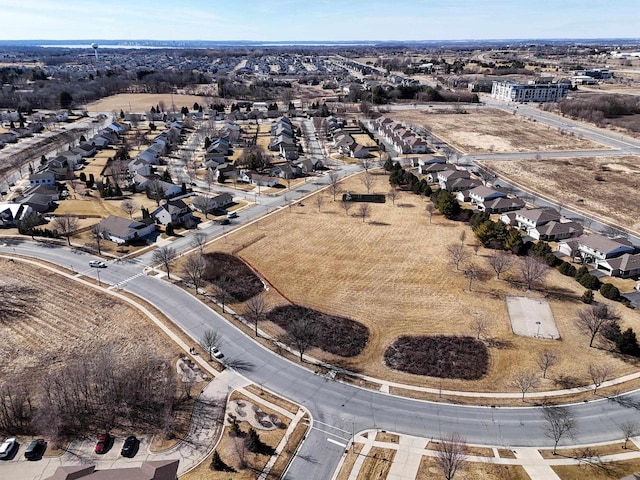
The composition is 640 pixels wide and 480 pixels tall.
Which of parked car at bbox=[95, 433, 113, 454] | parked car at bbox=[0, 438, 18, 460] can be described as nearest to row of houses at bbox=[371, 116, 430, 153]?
parked car at bbox=[95, 433, 113, 454]

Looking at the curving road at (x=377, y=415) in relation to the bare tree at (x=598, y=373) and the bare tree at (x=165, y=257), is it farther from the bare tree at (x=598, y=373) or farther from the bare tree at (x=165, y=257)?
the bare tree at (x=165, y=257)

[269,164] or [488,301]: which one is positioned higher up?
[269,164]

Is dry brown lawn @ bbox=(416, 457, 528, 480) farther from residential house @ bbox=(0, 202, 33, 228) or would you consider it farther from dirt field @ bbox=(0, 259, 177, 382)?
residential house @ bbox=(0, 202, 33, 228)

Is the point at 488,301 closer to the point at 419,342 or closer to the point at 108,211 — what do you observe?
the point at 419,342

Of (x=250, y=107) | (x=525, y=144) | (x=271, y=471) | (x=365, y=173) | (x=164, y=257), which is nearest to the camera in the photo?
(x=271, y=471)

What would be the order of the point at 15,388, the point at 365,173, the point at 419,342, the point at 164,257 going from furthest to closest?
the point at 365,173
the point at 164,257
the point at 419,342
the point at 15,388

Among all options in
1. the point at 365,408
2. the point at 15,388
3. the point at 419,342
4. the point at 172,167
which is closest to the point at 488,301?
the point at 419,342

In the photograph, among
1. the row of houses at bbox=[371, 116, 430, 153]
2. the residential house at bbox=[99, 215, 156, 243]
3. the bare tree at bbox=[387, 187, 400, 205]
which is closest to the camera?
the residential house at bbox=[99, 215, 156, 243]

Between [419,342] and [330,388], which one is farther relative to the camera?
[419,342]
